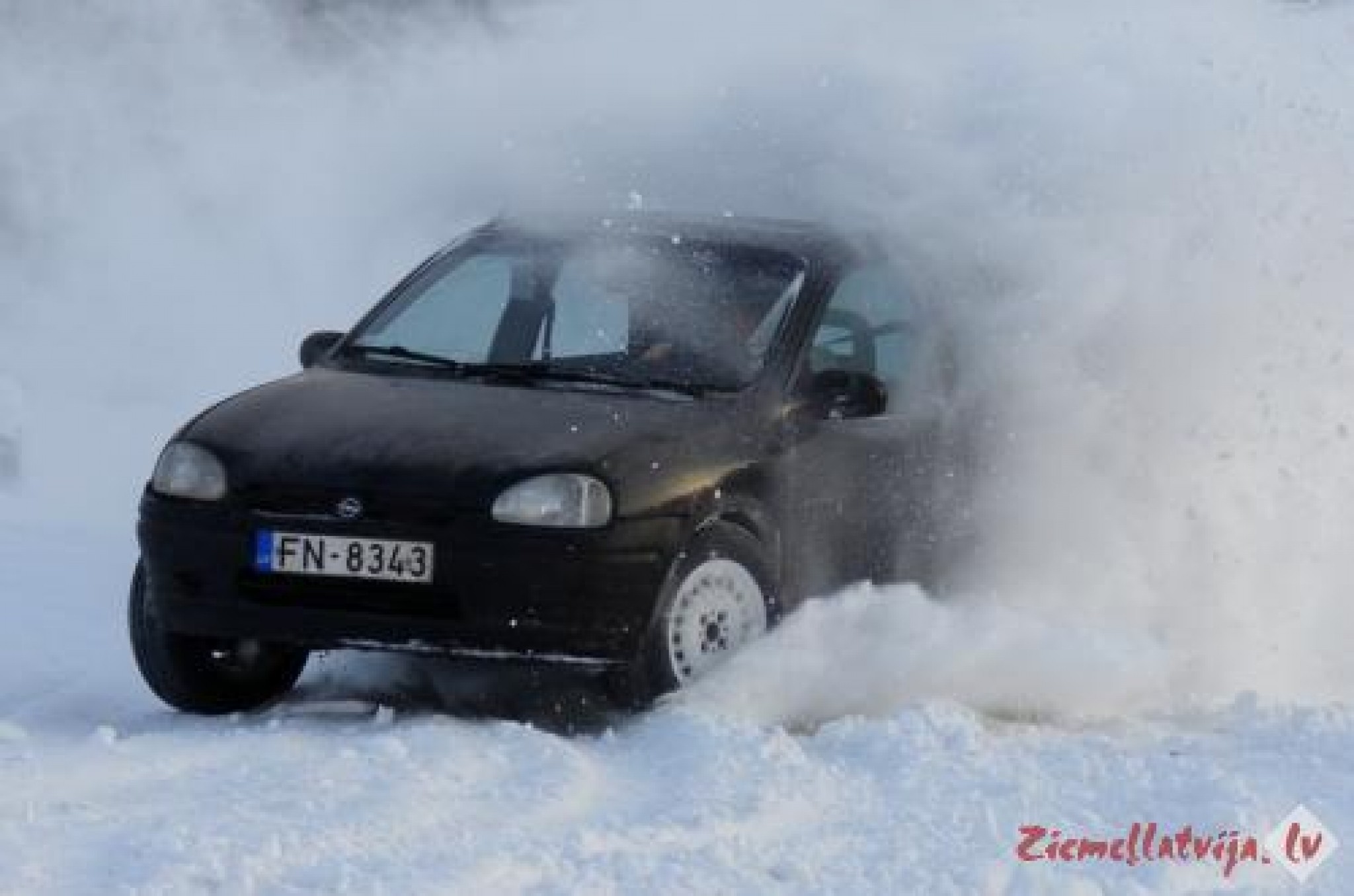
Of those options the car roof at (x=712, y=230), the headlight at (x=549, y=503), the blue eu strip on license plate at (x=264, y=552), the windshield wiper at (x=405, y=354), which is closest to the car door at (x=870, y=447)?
the car roof at (x=712, y=230)

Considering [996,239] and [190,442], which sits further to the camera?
[996,239]

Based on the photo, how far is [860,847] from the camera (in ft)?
19.2

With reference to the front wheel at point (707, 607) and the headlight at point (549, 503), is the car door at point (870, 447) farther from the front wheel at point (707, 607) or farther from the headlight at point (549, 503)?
the headlight at point (549, 503)

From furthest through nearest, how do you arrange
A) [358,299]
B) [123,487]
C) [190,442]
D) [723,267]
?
[358,299]
[123,487]
[723,267]
[190,442]

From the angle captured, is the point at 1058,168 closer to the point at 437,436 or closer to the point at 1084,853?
the point at 437,436

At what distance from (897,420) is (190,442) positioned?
2.21 m

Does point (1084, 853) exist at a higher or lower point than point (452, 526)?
lower

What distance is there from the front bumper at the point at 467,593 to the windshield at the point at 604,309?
94 centimetres

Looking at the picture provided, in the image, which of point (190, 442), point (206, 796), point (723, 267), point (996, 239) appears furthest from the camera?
point (996, 239)

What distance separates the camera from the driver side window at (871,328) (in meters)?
8.26

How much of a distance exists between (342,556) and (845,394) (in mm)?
1660

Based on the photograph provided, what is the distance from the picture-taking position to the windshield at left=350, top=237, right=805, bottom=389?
8062 mm

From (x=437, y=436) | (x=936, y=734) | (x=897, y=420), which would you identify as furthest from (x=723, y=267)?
(x=936, y=734)

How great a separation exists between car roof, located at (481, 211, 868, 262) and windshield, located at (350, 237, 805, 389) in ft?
0.19
